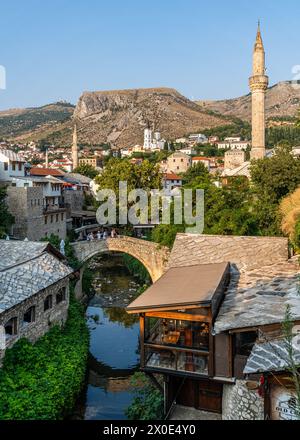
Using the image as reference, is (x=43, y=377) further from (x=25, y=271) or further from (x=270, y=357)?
(x=270, y=357)

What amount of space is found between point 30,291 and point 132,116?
155967 millimetres

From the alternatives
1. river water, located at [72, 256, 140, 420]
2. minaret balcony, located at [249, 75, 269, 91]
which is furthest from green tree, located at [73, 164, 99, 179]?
river water, located at [72, 256, 140, 420]

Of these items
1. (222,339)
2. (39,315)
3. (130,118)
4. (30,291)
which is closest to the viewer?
(222,339)

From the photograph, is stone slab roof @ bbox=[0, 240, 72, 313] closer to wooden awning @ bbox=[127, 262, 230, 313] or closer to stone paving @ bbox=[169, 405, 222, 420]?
wooden awning @ bbox=[127, 262, 230, 313]

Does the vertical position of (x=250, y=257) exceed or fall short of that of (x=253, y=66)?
it falls short

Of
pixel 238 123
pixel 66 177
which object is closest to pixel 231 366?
pixel 66 177

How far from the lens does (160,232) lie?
2656 centimetres

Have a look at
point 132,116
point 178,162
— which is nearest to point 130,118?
point 132,116

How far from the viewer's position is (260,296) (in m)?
11.6

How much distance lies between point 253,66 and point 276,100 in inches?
5888

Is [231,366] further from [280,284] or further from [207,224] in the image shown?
[207,224]

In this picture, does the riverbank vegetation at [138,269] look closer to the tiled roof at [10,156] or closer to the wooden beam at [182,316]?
the tiled roof at [10,156]

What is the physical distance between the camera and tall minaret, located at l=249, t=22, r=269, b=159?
141ft

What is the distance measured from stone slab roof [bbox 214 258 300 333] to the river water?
6245 mm
